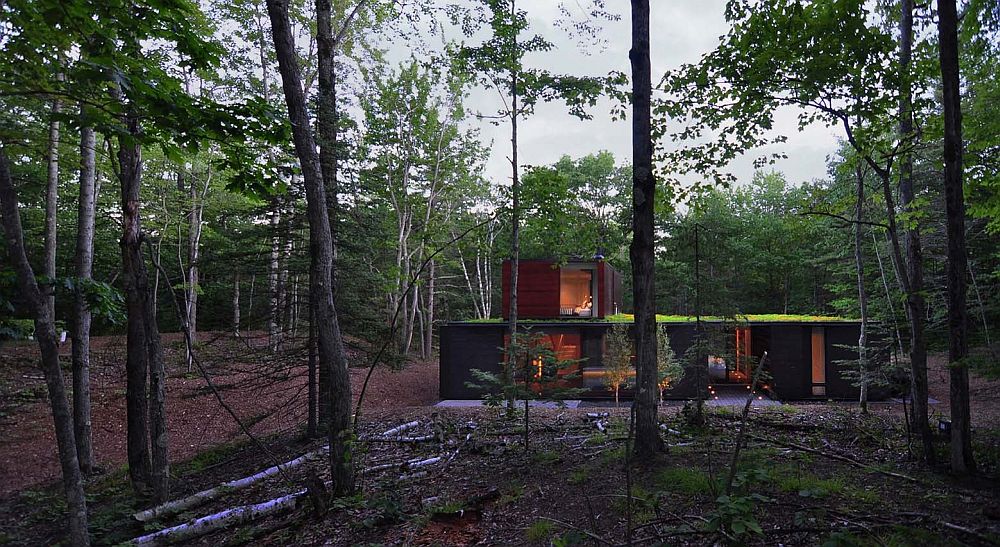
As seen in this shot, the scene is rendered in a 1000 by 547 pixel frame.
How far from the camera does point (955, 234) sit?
4727 mm

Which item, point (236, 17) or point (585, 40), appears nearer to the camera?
point (585, 40)

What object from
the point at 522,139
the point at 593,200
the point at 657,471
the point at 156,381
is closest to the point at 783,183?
the point at 593,200

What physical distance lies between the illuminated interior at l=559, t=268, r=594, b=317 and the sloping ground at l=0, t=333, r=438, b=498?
7.38 metres

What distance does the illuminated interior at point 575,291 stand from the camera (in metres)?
18.7

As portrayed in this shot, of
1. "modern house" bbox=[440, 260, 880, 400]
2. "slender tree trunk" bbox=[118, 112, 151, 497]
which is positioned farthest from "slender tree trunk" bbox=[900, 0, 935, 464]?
"modern house" bbox=[440, 260, 880, 400]

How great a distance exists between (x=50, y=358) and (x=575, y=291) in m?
18.2

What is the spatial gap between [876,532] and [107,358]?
19.7 metres

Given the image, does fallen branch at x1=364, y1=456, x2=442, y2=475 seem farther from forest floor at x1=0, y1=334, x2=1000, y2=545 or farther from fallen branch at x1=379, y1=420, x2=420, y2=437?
fallen branch at x1=379, y1=420, x2=420, y2=437

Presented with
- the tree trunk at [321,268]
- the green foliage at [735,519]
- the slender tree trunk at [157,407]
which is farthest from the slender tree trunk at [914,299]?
the slender tree trunk at [157,407]

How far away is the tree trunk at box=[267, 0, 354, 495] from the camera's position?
205 inches

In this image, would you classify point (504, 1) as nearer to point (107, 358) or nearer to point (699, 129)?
point (699, 129)

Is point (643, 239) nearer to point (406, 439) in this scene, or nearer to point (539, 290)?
point (406, 439)

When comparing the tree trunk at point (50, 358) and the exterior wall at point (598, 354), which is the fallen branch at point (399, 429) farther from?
the exterior wall at point (598, 354)

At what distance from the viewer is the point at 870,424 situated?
8.11m
